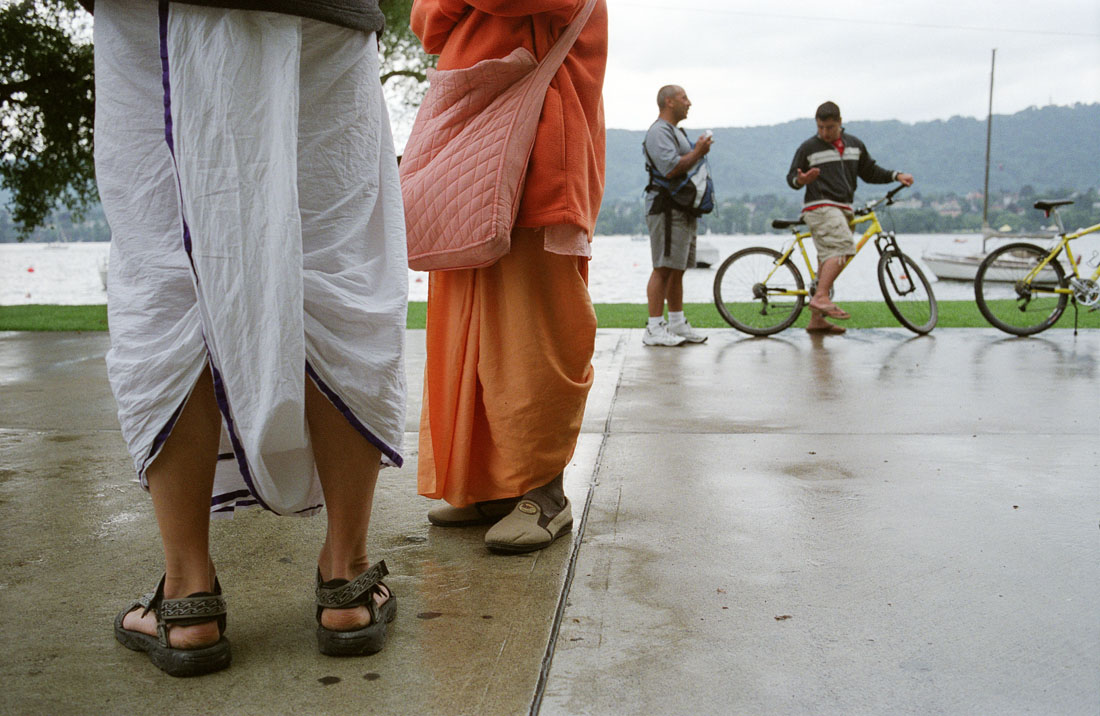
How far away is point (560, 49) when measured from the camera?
2545 millimetres

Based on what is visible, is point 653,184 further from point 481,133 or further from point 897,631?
point 897,631

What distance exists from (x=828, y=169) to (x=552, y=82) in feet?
19.3

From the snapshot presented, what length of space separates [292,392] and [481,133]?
107 cm

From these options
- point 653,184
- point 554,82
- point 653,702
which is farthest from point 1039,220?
point 653,702

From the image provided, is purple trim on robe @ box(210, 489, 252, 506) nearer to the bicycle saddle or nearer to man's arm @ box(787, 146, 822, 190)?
man's arm @ box(787, 146, 822, 190)

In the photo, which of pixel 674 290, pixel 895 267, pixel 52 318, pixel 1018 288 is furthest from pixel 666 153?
pixel 52 318

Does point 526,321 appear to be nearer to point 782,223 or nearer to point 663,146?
point 663,146

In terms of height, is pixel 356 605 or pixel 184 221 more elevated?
pixel 184 221

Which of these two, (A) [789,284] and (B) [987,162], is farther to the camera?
(B) [987,162]

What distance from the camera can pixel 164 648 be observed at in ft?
6.00

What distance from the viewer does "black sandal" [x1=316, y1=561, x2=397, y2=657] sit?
1.88 meters

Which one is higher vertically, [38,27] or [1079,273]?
[38,27]

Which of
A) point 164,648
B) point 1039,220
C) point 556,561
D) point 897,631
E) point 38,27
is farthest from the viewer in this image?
point 38,27

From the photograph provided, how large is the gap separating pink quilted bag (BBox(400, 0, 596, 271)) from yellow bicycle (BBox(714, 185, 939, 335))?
5.48 meters
